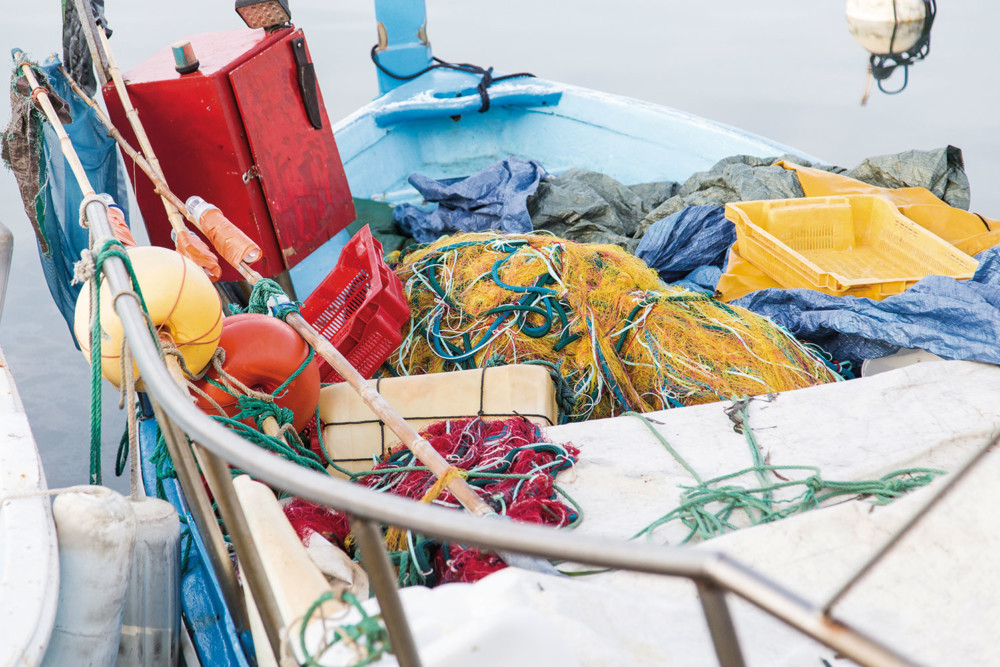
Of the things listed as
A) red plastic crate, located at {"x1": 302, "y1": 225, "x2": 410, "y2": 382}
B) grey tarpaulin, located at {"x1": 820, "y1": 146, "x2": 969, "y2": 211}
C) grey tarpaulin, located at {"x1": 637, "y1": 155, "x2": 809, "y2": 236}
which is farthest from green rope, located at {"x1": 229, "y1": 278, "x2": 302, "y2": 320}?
grey tarpaulin, located at {"x1": 820, "y1": 146, "x2": 969, "y2": 211}

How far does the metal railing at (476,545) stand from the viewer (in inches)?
33.7

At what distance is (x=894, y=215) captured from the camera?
13.3 ft

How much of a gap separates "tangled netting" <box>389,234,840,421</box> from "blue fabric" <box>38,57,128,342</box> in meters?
1.38

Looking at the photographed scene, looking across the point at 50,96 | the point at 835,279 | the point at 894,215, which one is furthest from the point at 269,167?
the point at 894,215

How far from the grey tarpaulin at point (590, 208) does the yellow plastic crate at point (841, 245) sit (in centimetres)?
74

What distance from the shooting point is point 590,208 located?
4672mm

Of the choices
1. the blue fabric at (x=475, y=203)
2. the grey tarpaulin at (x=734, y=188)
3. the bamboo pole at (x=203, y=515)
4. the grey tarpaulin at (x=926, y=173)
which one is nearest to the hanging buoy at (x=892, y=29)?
the grey tarpaulin at (x=926, y=173)

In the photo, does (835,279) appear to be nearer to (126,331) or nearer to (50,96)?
(126,331)

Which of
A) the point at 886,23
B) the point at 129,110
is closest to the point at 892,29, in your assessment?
the point at 886,23

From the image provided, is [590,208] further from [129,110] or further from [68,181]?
[68,181]

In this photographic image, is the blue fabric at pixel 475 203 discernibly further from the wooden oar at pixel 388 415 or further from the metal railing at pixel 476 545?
the metal railing at pixel 476 545

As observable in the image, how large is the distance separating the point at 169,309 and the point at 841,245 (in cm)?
337

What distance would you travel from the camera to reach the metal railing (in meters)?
0.85

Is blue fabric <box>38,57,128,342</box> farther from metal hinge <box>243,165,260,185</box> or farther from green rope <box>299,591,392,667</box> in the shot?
green rope <box>299,591,392,667</box>
